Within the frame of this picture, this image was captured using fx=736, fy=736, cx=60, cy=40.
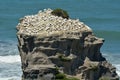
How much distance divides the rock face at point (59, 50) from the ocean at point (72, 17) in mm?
20278

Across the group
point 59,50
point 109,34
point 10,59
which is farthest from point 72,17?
point 59,50

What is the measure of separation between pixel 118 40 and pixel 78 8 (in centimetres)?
3081

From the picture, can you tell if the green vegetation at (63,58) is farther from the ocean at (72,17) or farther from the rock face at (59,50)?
the ocean at (72,17)

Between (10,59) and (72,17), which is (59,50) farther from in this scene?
(72,17)

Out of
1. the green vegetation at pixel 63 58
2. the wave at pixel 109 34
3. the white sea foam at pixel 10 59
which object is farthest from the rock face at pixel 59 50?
the wave at pixel 109 34

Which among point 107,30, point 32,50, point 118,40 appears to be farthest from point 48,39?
point 107,30

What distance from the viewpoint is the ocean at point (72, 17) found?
217 feet

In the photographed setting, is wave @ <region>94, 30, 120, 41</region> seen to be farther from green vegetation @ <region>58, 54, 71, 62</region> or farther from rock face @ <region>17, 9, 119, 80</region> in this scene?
green vegetation @ <region>58, 54, 71, 62</region>

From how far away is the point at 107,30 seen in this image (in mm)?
89188

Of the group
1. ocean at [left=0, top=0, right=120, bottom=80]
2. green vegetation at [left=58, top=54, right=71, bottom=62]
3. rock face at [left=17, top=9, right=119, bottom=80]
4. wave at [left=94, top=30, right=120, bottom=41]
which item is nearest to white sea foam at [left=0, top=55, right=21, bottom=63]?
ocean at [left=0, top=0, right=120, bottom=80]

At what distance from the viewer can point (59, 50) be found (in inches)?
1385

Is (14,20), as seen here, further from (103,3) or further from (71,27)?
(71,27)

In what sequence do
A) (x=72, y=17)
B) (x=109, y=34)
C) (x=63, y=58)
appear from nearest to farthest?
(x=63, y=58) → (x=109, y=34) → (x=72, y=17)

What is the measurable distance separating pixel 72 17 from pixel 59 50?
221 ft
